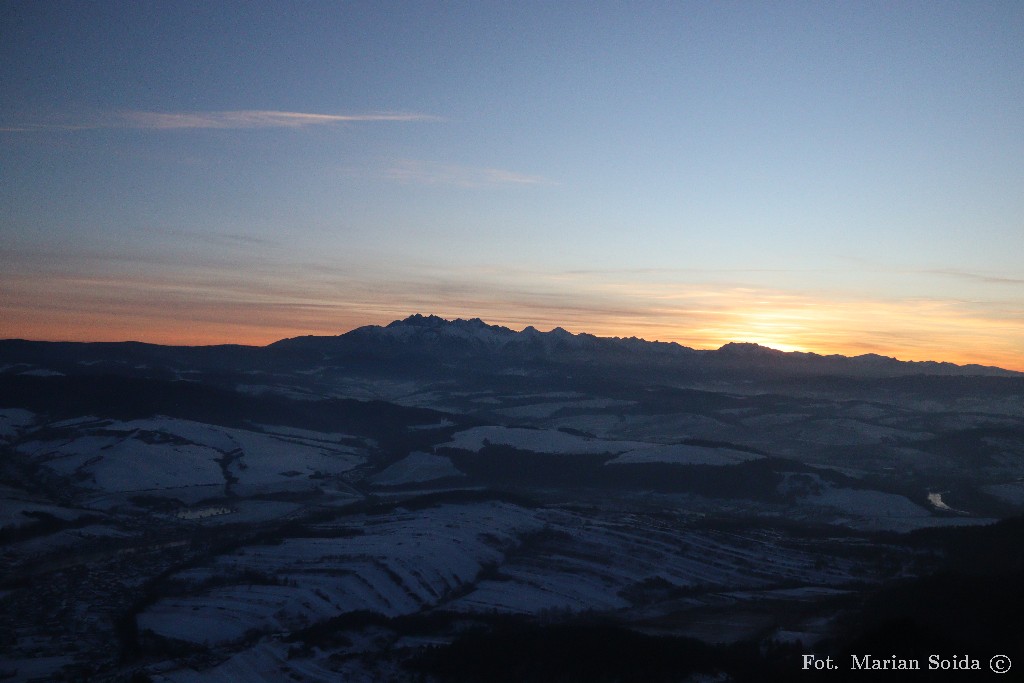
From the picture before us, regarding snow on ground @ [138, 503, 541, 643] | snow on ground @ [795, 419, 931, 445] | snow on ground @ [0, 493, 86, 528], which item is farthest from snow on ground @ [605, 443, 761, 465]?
snow on ground @ [0, 493, 86, 528]

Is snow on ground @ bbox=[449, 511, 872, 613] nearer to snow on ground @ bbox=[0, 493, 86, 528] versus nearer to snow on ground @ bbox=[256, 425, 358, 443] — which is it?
snow on ground @ bbox=[0, 493, 86, 528]

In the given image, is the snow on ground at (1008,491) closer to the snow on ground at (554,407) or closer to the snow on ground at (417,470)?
the snow on ground at (417,470)

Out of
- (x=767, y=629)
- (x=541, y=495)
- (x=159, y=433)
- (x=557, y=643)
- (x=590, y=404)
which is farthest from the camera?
(x=590, y=404)

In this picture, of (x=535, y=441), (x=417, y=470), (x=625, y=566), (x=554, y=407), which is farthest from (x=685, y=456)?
(x=554, y=407)

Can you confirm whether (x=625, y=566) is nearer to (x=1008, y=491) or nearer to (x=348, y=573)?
(x=348, y=573)

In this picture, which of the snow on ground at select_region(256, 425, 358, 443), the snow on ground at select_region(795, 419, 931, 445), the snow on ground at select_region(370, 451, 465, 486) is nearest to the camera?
the snow on ground at select_region(370, 451, 465, 486)

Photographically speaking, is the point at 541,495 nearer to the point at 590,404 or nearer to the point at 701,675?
the point at 701,675

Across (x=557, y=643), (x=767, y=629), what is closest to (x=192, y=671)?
(x=557, y=643)
